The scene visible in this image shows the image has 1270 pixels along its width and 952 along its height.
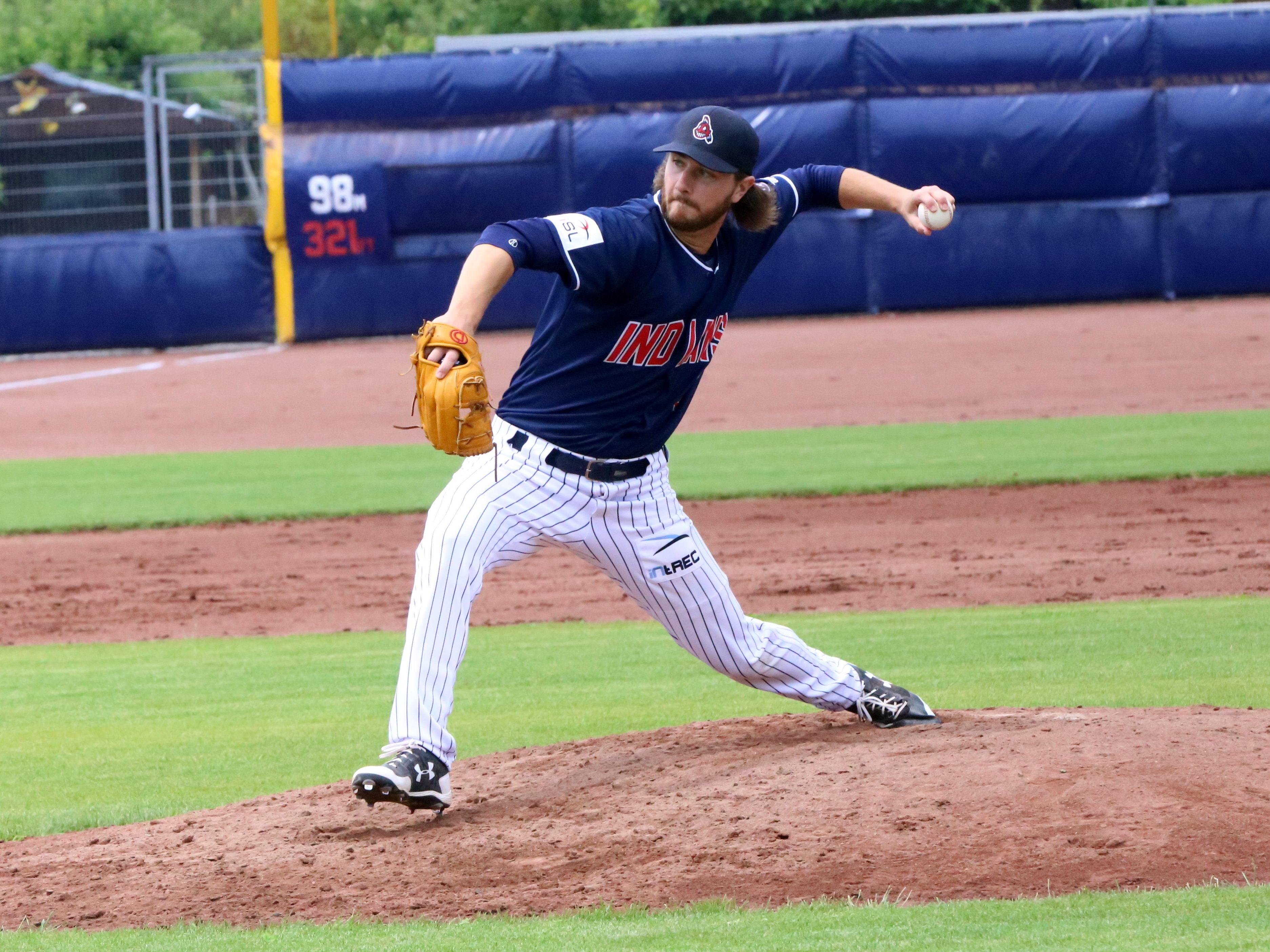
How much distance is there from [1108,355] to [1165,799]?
12.2 m

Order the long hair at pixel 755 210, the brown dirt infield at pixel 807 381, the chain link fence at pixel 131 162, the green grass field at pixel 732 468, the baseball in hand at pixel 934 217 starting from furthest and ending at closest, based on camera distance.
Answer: the chain link fence at pixel 131 162 → the brown dirt infield at pixel 807 381 → the green grass field at pixel 732 468 → the long hair at pixel 755 210 → the baseball in hand at pixel 934 217

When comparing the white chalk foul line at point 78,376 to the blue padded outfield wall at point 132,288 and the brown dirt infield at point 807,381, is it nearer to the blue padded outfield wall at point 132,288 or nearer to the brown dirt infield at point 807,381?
the brown dirt infield at point 807,381

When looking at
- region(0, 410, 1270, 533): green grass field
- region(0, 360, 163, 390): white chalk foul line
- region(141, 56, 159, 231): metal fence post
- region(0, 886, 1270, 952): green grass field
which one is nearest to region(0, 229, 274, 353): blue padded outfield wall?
region(141, 56, 159, 231): metal fence post

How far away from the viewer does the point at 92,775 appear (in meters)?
5.05

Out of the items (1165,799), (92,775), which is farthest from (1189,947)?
(92,775)

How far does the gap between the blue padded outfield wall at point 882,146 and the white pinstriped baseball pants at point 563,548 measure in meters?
14.5

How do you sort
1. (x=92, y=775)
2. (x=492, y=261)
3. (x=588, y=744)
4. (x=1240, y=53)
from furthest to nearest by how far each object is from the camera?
(x=1240, y=53) < (x=92, y=775) < (x=588, y=744) < (x=492, y=261)

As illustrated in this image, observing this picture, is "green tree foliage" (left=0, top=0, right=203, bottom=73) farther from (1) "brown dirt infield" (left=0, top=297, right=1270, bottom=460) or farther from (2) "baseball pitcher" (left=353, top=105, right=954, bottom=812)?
(2) "baseball pitcher" (left=353, top=105, right=954, bottom=812)

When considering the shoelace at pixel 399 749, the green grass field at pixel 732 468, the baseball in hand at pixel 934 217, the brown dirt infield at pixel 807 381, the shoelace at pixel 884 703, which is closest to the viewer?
the shoelace at pixel 399 749

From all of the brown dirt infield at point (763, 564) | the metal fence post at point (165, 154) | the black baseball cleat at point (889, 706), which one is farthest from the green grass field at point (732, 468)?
the metal fence post at point (165, 154)

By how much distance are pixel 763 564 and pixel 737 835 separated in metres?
4.90

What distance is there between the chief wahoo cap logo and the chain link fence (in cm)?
1641

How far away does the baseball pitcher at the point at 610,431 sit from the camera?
385 centimetres

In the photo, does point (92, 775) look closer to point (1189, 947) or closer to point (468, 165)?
point (1189, 947)
